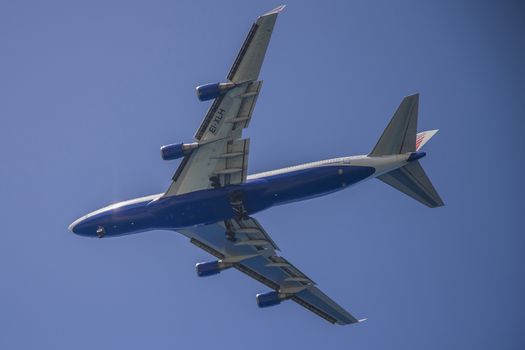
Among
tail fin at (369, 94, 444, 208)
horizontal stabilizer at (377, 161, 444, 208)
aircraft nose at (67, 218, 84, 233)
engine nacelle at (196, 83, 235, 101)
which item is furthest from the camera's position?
aircraft nose at (67, 218, 84, 233)

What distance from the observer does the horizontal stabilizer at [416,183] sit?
151 ft

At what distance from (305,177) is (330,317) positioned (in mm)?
15859

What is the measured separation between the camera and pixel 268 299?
55.6 m

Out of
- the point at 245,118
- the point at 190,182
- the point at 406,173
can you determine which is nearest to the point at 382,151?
the point at 406,173

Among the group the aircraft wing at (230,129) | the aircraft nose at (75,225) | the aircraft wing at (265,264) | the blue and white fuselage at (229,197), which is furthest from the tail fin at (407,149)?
the aircraft nose at (75,225)

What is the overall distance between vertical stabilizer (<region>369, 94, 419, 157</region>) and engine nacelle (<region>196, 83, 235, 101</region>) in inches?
415

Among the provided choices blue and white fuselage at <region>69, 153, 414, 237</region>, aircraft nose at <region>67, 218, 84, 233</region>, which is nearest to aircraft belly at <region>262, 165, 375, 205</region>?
blue and white fuselage at <region>69, 153, 414, 237</region>

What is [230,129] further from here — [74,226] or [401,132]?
[74,226]

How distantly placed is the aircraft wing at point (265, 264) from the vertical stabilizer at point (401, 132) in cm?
1157

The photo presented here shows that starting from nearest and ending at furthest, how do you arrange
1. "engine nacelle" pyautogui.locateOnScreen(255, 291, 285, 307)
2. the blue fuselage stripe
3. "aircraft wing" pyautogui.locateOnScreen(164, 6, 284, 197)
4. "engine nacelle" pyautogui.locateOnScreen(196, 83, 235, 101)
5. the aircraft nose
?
1. "aircraft wing" pyautogui.locateOnScreen(164, 6, 284, 197)
2. "engine nacelle" pyautogui.locateOnScreen(196, 83, 235, 101)
3. the blue fuselage stripe
4. the aircraft nose
5. "engine nacelle" pyautogui.locateOnScreen(255, 291, 285, 307)

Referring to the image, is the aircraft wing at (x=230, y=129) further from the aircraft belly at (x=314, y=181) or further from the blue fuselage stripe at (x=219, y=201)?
the aircraft belly at (x=314, y=181)

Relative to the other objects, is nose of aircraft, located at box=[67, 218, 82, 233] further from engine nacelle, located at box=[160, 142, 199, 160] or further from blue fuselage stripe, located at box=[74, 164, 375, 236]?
engine nacelle, located at box=[160, 142, 199, 160]

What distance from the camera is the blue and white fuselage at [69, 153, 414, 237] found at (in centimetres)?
4562

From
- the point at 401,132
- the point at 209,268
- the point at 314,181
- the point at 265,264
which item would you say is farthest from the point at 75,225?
the point at 401,132
